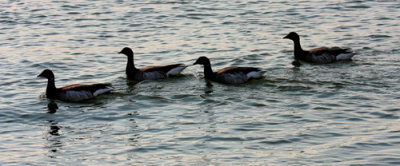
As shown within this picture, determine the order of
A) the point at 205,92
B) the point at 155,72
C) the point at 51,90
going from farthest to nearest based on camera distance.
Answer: the point at 155,72 → the point at 205,92 → the point at 51,90

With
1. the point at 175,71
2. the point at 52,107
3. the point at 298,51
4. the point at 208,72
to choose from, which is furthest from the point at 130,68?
the point at 298,51

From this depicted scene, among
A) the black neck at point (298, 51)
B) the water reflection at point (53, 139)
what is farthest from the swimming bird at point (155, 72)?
the water reflection at point (53, 139)

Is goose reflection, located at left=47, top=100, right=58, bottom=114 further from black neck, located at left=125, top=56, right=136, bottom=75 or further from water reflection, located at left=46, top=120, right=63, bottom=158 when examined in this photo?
black neck, located at left=125, top=56, right=136, bottom=75

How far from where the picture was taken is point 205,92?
1712cm

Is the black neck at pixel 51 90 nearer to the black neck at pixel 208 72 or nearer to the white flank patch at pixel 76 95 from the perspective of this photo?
the white flank patch at pixel 76 95

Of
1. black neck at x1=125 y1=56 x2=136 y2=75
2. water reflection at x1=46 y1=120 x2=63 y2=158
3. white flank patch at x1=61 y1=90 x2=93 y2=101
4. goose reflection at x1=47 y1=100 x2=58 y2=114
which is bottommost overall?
water reflection at x1=46 y1=120 x2=63 y2=158

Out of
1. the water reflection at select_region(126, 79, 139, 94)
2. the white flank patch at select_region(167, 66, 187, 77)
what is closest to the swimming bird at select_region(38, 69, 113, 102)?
the water reflection at select_region(126, 79, 139, 94)

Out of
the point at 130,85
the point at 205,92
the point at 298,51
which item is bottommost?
the point at 205,92

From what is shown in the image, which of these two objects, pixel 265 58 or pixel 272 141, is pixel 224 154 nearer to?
pixel 272 141

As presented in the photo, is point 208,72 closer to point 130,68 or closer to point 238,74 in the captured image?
point 238,74

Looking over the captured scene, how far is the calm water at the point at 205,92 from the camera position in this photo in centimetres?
1223

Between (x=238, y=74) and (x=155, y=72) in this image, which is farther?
(x=155, y=72)

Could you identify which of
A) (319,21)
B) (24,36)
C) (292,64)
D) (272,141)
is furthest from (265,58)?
(24,36)

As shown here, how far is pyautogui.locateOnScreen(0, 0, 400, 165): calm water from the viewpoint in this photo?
12227mm
